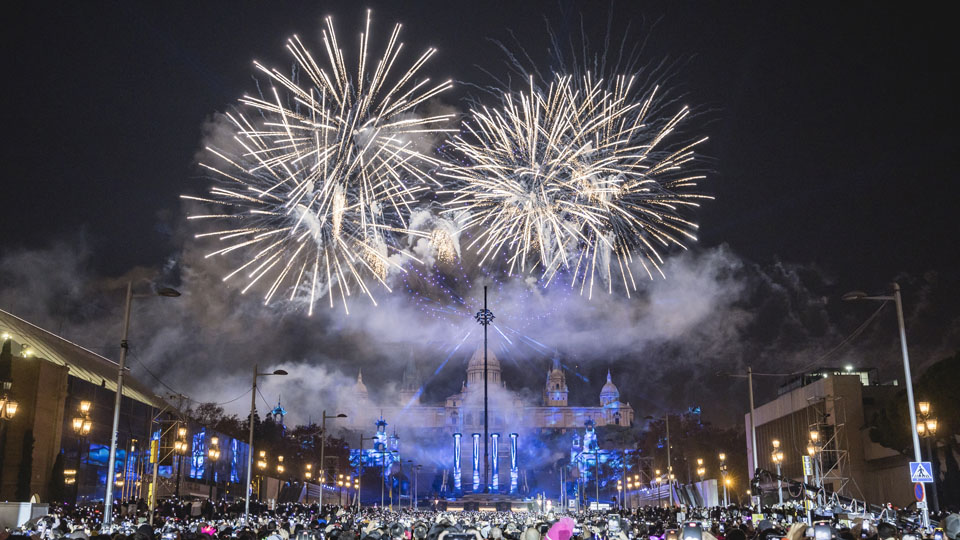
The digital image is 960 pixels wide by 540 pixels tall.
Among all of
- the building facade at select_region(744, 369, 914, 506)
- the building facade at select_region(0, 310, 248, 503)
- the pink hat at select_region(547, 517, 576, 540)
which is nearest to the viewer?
the pink hat at select_region(547, 517, 576, 540)

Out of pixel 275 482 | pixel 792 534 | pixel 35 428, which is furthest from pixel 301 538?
pixel 275 482

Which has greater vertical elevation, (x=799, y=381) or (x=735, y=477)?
(x=799, y=381)

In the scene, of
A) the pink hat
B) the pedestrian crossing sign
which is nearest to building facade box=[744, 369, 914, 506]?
the pedestrian crossing sign

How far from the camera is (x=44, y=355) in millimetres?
58844

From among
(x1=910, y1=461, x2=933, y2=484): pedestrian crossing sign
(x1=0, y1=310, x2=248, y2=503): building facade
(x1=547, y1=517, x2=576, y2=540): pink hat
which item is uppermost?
(x1=0, y1=310, x2=248, y2=503): building facade

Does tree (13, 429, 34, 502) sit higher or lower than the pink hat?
higher

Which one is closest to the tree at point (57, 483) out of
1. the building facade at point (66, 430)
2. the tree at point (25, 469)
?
the building facade at point (66, 430)

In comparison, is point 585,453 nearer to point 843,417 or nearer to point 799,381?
point 799,381

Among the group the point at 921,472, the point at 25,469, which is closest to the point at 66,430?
the point at 25,469

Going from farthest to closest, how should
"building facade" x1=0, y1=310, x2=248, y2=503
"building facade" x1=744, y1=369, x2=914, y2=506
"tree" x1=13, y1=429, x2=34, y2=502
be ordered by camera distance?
1. "building facade" x1=744, y1=369, x2=914, y2=506
2. "building facade" x1=0, y1=310, x2=248, y2=503
3. "tree" x1=13, y1=429, x2=34, y2=502

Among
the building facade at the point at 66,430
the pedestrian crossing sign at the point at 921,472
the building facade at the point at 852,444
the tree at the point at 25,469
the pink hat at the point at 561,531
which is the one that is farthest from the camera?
the building facade at the point at 852,444

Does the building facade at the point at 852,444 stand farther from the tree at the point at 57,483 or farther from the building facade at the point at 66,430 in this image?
the tree at the point at 57,483

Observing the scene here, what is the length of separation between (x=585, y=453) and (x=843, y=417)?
9336cm

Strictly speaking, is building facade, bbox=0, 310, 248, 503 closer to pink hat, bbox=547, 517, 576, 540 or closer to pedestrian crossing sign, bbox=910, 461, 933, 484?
pink hat, bbox=547, 517, 576, 540
